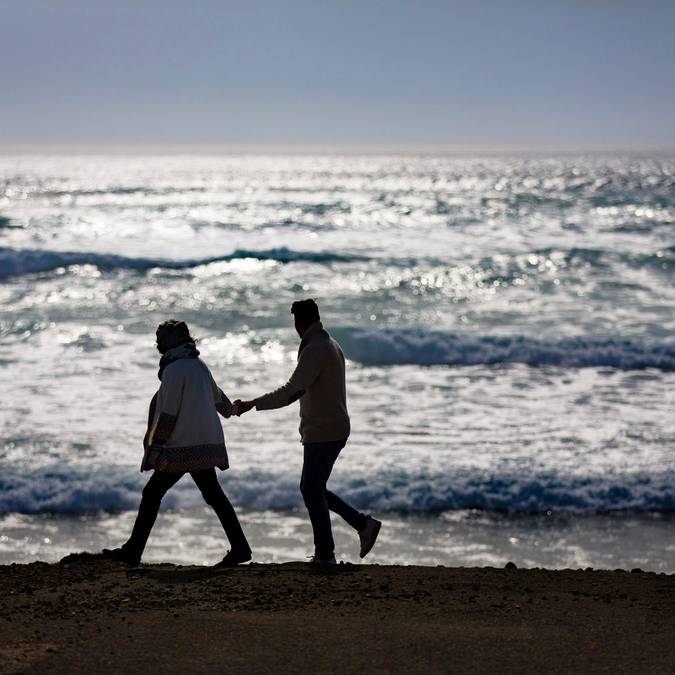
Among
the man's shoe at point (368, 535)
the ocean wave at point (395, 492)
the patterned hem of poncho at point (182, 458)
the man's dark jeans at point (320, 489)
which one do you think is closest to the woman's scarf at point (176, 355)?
the patterned hem of poncho at point (182, 458)

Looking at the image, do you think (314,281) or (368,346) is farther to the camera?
(314,281)

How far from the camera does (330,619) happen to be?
5.44 metres

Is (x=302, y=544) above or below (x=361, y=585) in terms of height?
below

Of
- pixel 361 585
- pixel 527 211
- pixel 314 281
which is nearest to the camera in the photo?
pixel 361 585

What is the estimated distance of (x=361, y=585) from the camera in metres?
6.10

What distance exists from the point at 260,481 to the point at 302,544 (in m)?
1.66

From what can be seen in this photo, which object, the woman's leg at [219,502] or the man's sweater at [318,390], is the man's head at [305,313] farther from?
the woman's leg at [219,502]

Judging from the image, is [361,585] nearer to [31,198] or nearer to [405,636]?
[405,636]

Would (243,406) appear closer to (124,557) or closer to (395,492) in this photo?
(124,557)

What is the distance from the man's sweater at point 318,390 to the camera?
6320 mm

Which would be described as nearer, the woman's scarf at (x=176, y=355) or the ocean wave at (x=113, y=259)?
the woman's scarf at (x=176, y=355)

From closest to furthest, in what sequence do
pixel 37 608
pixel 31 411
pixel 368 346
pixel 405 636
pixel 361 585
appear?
pixel 405 636 < pixel 37 608 < pixel 361 585 < pixel 31 411 < pixel 368 346

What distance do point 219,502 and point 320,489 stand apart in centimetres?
62

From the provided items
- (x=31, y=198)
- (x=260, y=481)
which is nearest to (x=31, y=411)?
(x=260, y=481)
